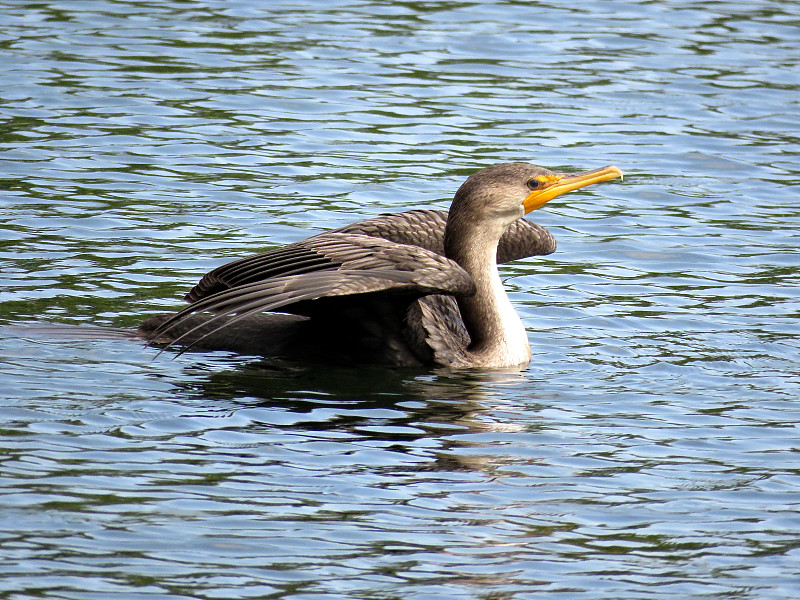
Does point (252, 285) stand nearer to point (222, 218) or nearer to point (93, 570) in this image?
point (93, 570)

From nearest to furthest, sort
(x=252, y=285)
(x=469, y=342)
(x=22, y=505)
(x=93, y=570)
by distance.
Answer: (x=93, y=570), (x=22, y=505), (x=252, y=285), (x=469, y=342)

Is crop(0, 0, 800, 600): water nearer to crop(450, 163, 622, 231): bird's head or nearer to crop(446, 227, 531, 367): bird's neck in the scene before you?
crop(446, 227, 531, 367): bird's neck

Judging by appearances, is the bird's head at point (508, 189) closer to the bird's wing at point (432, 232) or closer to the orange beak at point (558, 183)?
the orange beak at point (558, 183)

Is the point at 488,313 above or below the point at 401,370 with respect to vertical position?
above

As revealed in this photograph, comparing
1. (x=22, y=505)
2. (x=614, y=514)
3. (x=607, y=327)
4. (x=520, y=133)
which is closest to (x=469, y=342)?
(x=607, y=327)

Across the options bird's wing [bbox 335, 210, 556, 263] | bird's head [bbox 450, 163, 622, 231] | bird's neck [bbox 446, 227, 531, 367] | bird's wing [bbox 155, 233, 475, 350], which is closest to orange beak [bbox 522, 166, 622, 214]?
bird's head [bbox 450, 163, 622, 231]

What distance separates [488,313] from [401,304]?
59 cm

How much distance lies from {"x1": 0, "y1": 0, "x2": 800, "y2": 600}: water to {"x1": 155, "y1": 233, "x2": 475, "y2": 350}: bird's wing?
48 cm

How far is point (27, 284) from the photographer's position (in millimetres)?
8453

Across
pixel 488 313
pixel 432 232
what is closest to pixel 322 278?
pixel 488 313

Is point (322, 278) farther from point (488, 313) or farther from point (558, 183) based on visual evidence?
point (558, 183)

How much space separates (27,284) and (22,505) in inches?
124

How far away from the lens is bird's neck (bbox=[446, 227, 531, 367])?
7766 mm

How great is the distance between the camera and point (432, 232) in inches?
332
